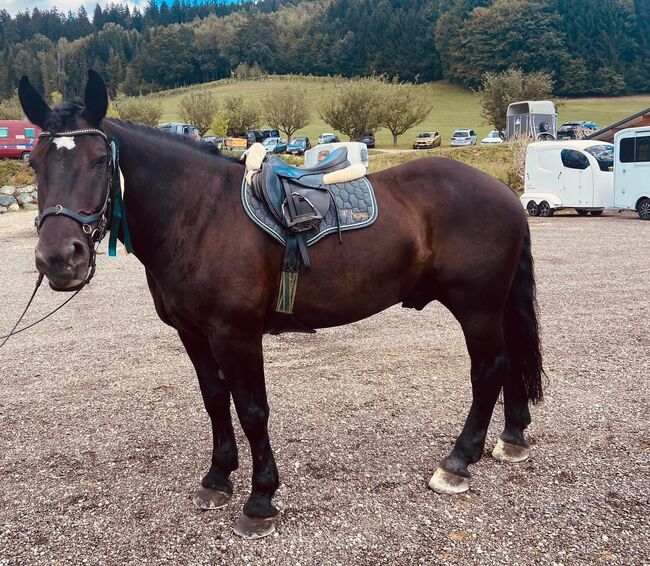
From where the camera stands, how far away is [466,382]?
4973 mm

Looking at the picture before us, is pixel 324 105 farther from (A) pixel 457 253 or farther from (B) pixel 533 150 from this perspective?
(A) pixel 457 253

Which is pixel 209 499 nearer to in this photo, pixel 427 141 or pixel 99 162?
pixel 99 162

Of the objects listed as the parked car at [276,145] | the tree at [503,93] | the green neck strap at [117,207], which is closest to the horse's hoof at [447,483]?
the green neck strap at [117,207]

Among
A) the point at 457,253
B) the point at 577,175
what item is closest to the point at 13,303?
the point at 457,253

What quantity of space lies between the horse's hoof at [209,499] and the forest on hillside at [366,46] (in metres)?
76.9

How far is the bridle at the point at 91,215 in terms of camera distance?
2396 millimetres

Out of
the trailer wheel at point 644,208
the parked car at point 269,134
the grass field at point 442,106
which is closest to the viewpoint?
the trailer wheel at point 644,208

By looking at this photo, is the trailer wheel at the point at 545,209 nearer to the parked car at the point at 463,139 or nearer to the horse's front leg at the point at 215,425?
the horse's front leg at the point at 215,425

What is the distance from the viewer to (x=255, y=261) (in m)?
2.84

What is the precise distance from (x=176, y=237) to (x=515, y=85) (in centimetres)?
4964

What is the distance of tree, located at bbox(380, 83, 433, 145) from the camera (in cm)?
4691

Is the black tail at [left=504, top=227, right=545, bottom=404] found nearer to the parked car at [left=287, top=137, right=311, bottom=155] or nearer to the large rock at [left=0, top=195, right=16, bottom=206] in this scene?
the large rock at [left=0, top=195, right=16, bottom=206]

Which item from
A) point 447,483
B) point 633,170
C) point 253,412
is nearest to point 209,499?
point 253,412

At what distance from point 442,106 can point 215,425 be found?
273 feet
